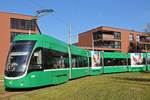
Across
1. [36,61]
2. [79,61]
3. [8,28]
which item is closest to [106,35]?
[8,28]

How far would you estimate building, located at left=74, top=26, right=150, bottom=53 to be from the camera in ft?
183

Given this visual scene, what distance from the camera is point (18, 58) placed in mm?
9734

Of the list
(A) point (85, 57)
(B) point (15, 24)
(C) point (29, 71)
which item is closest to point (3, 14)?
(B) point (15, 24)

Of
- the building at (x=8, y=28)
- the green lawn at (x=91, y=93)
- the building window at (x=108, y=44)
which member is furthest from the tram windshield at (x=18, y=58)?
the building window at (x=108, y=44)

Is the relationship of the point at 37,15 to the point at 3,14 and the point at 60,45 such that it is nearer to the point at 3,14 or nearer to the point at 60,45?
the point at 60,45

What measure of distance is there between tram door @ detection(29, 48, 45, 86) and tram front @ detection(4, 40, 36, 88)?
0.96ft

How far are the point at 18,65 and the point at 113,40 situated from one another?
167 feet

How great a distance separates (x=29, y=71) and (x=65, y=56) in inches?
189

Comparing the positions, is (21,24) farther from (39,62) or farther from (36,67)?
(36,67)

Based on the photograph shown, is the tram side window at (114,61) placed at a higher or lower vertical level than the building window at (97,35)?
lower

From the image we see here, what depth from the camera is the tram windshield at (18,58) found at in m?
9.54

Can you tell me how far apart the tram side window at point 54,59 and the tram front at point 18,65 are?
4.12ft

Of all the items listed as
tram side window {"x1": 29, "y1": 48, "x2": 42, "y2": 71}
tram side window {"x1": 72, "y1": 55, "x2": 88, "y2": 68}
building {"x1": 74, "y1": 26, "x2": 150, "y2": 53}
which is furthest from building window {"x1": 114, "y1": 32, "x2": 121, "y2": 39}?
tram side window {"x1": 29, "y1": 48, "x2": 42, "y2": 71}

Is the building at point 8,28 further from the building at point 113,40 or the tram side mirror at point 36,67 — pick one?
the tram side mirror at point 36,67
